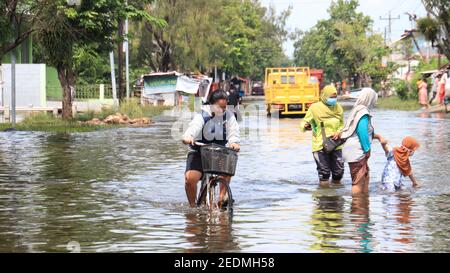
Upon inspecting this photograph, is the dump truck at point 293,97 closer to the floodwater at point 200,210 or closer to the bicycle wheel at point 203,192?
the floodwater at point 200,210

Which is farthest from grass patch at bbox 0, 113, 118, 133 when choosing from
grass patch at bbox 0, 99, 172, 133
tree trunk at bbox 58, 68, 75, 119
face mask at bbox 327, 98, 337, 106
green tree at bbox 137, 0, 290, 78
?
green tree at bbox 137, 0, 290, 78

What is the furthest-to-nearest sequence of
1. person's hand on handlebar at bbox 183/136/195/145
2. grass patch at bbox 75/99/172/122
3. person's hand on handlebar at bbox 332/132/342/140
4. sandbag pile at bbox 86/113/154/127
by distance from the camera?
1. grass patch at bbox 75/99/172/122
2. sandbag pile at bbox 86/113/154/127
3. person's hand on handlebar at bbox 332/132/342/140
4. person's hand on handlebar at bbox 183/136/195/145

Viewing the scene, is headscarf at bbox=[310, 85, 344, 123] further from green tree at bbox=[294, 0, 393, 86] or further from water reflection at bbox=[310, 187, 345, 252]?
green tree at bbox=[294, 0, 393, 86]

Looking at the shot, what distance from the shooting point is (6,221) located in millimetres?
11492

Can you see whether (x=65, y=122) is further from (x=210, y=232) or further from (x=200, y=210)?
(x=210, y=232)

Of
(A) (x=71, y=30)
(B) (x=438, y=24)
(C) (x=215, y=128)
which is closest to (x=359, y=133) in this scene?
(C) (x=215, y=128)

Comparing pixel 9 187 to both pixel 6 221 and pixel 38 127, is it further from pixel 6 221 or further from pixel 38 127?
pixel 38 127

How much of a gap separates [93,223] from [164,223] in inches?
32.0

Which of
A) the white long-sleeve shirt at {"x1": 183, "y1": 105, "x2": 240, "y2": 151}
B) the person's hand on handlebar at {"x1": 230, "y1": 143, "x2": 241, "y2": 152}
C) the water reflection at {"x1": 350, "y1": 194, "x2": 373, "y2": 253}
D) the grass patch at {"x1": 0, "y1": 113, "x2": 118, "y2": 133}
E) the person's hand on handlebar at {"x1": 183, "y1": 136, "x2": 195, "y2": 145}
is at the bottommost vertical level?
the water reflection at {"x1": 350, "y1": 194, "x2": 373, "y2": 253}

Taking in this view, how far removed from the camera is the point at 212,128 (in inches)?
456

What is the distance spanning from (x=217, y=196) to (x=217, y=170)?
57cm

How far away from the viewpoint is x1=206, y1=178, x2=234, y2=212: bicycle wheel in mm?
11328

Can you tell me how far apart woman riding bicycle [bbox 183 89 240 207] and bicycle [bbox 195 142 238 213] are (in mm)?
170
